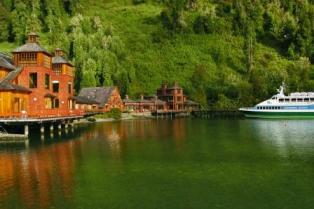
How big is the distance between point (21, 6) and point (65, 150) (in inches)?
5607

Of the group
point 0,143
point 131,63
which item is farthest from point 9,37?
point 0,143

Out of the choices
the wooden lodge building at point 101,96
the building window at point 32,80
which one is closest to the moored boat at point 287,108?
the wooden lodge building at point 101,96

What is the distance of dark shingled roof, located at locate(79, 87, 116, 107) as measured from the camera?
127m

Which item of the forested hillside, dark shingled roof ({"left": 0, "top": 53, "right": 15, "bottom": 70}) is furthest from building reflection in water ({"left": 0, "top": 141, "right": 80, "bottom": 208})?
the forested hillside

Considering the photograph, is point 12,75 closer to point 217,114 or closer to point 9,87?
point 9,87

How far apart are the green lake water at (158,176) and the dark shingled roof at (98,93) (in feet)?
231

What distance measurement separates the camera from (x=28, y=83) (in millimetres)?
69750

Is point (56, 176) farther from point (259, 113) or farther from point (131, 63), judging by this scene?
point (131, 63)

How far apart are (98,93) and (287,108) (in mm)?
53594

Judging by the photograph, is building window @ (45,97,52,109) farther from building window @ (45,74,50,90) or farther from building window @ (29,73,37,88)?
building window @ (29,73,37,88)

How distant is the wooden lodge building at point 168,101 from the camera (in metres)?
153

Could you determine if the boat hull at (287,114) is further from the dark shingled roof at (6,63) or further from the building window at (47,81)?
the dark shingled roof at (6,63)

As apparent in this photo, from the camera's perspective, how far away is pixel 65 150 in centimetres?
5100

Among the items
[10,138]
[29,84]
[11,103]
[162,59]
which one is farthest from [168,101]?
[10,138]
